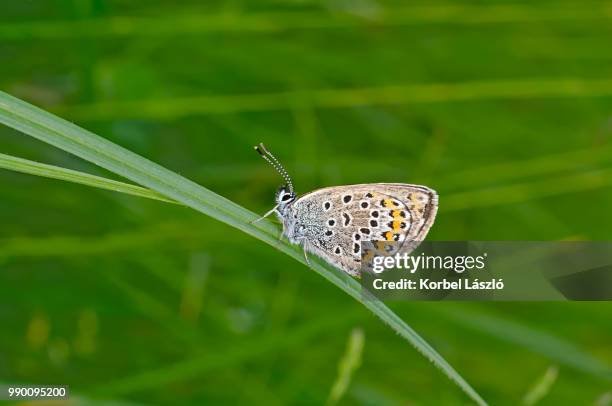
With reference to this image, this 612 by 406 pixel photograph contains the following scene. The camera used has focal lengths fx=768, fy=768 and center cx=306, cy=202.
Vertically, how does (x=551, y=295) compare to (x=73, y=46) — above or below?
below

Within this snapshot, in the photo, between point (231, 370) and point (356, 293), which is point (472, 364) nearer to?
point (231, 370)

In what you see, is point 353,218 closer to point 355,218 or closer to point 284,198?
point 355,218

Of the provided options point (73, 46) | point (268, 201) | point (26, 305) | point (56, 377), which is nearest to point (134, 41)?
point (73, 46)

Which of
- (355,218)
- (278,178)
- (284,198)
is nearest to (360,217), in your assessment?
(355,218)
